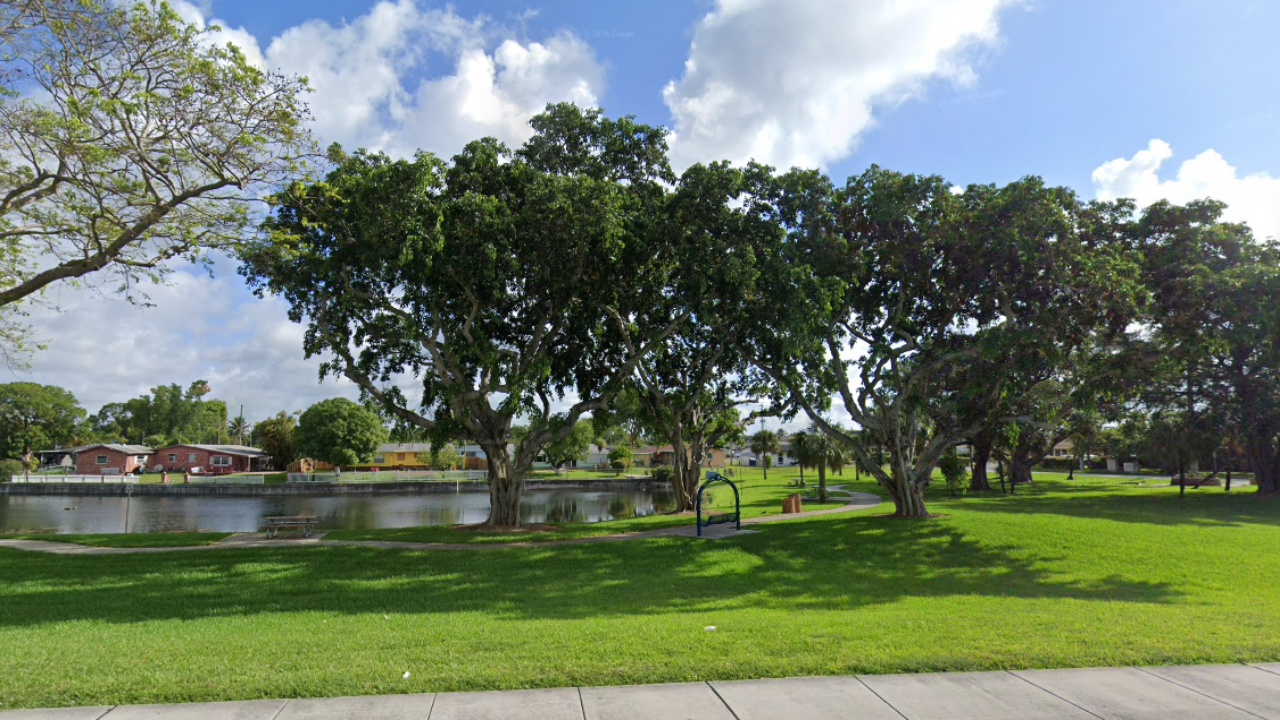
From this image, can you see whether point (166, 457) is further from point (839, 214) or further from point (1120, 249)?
point (1120, 249)

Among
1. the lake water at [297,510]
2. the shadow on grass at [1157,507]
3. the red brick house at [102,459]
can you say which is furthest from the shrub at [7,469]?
the shadow on grass at [1157,507]

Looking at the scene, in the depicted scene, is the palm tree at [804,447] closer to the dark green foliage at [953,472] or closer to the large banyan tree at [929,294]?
the dark green foliage at [953,472]

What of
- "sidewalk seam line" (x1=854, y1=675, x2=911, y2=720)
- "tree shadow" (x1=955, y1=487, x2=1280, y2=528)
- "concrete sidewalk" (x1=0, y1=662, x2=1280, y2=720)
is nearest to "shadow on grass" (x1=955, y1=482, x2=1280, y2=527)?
"tree shadow" (x1=955, y1=487, x2=1280, y2=528)

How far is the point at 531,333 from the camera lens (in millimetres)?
24109

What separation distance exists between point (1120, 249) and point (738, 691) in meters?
19.5

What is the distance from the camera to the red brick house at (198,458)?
8300cm

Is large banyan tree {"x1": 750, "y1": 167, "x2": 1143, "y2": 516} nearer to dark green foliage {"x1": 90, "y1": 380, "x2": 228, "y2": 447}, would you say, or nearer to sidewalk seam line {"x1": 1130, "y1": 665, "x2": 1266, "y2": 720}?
sidewalk seam line {"x1": 1130, "y1": 665, "x2": 1266, "y2": 720}

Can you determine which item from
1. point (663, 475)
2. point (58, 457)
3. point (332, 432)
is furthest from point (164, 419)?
point (663, 475)

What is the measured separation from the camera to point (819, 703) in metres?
5.98

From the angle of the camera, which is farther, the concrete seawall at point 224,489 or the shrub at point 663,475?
the shrub at point 663,475

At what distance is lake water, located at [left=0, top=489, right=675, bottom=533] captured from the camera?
33.8 metres

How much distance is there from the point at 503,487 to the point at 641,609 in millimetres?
13258

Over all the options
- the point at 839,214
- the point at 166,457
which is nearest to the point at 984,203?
the point at 839,214

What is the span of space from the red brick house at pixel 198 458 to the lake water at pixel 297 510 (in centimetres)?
2693
